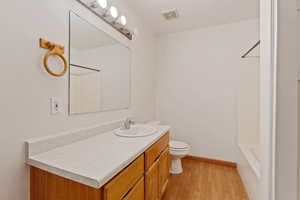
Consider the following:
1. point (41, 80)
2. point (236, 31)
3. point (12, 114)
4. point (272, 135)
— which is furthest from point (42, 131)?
point (236, 31)

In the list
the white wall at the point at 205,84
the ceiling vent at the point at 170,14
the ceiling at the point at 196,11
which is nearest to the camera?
the ceiling at the point at 196,11

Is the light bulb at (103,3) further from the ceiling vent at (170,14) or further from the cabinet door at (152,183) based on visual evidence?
the cabinet door at (152,183)

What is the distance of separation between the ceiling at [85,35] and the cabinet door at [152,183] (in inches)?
48.2

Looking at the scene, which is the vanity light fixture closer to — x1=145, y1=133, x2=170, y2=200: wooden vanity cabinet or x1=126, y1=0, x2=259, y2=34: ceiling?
x1=126, y1=0, x2=259, y2=34: ceiling

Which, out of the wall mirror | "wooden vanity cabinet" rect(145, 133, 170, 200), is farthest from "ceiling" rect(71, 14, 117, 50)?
"wooden vanity cabinet" rect(145, 133, 170, 200)

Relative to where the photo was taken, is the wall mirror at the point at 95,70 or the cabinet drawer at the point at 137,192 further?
the wall mirror at the point at 95,70

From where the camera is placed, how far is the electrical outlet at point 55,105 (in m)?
1.02

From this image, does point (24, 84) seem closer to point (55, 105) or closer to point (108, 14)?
point (55, 105)

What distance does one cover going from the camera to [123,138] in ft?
4.20

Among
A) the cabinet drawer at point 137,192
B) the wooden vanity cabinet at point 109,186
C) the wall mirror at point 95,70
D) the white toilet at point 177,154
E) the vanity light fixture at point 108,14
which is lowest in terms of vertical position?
the white toilet at point 177,154

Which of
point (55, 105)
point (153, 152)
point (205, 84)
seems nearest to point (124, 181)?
point (153, 152)

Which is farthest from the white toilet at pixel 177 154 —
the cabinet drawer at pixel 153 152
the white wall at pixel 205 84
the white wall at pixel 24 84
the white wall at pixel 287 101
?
the white wall at pixel 24 84

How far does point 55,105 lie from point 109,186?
705mm

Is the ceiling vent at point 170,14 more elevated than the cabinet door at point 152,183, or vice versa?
the ceiling vent at point 170,14
